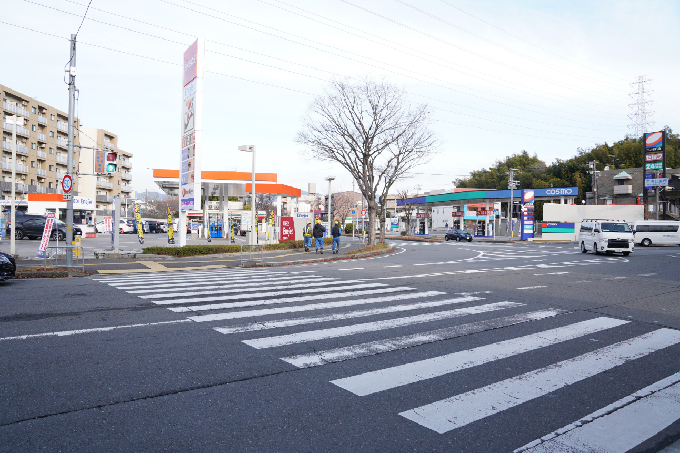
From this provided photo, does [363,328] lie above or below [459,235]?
below

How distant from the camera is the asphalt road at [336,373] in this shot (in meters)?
3.58

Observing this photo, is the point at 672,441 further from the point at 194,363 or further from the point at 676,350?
the point at 194,363

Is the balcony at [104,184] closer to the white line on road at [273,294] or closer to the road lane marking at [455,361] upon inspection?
the white line on road at [273,294]

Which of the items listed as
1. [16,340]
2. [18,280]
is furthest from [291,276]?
[16,340]

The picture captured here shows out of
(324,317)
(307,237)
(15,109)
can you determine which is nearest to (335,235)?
(307,237)

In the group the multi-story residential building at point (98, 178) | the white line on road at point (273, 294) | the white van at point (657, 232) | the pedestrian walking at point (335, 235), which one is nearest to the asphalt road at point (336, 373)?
the white line on road at point (273, 294)

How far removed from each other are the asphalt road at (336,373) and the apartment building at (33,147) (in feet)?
185

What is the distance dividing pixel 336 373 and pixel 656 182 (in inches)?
1979

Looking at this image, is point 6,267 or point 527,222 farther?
point 527,222

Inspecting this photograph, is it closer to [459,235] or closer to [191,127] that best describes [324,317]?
[191,127]

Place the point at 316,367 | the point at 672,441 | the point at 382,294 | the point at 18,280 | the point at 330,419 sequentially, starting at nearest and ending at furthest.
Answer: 1. the point at 672,441
2. the point at 330,419
3. the point at 316,367
4. the point at 382,294
5. the point at 18,280

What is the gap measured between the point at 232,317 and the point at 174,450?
4621 mm

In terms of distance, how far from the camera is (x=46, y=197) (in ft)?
162

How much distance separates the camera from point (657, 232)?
38344 mm
